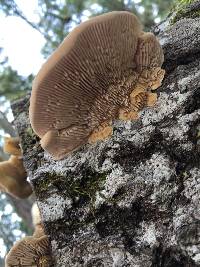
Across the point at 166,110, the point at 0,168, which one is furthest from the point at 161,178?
the point at 0,168

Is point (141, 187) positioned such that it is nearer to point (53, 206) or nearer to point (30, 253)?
point (53, 206)

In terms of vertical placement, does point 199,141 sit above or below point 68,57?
below

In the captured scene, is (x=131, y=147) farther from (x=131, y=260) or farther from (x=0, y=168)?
(x=0, y=168)

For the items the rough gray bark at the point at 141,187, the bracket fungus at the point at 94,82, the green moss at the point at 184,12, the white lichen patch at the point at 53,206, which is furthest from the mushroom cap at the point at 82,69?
the green moss at the point at 184,12

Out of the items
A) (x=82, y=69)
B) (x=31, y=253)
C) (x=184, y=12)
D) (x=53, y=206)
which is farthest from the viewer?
(x=184, y=12)

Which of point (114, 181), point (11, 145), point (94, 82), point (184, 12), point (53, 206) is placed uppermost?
point (184, 12)

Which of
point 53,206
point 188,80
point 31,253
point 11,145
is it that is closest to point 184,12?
point 188,80

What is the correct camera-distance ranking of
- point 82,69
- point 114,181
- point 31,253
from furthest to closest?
point 31,253
point 114,181
point 82,69

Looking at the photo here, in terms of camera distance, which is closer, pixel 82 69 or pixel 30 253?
pixel 82 69
